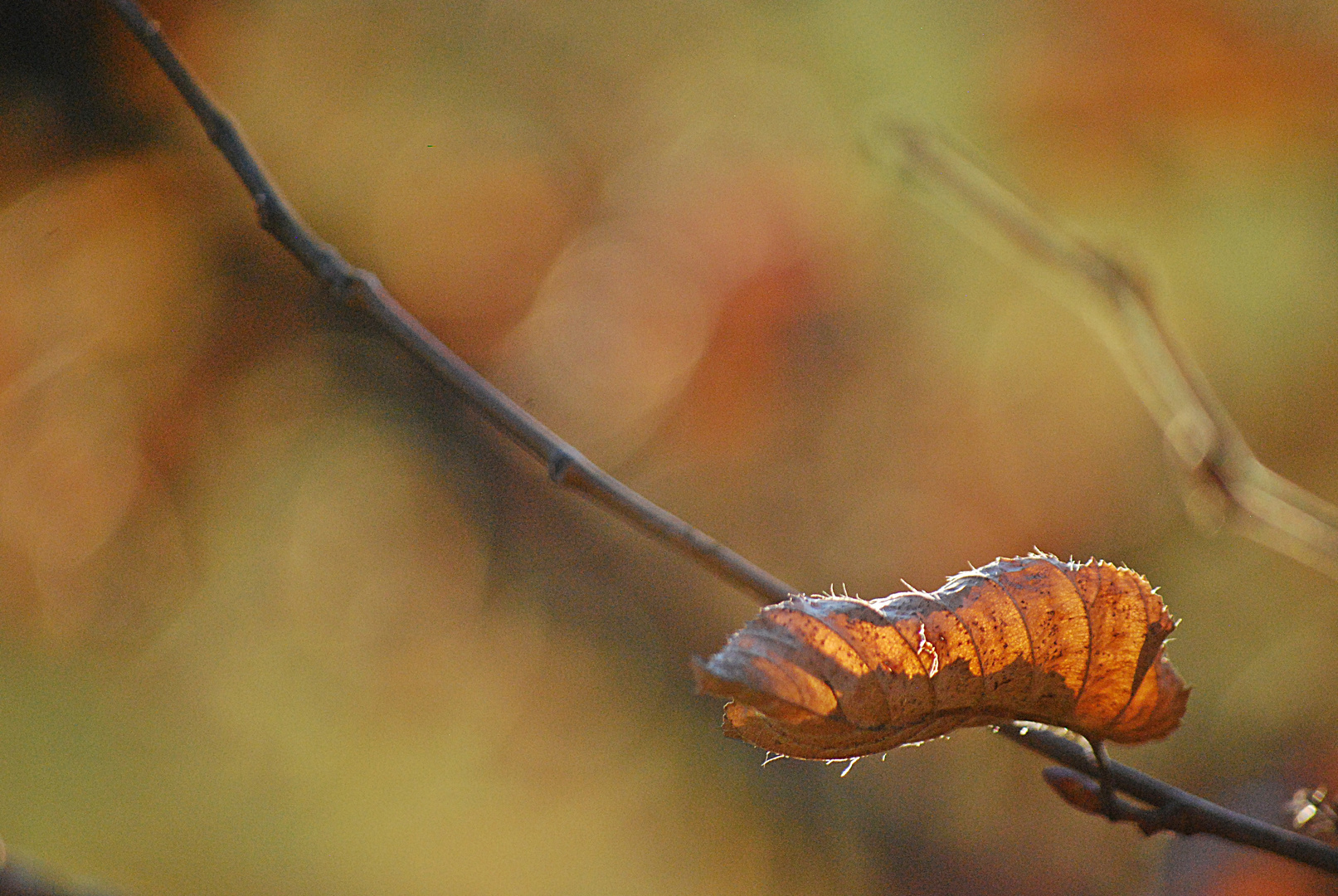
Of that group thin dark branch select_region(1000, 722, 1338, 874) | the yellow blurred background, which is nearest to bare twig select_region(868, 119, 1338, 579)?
thin dark branch select_region(1000, 722, 1338, 874)

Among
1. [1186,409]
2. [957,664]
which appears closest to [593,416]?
[1186,409]

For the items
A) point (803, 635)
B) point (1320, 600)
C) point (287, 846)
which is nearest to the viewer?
point (803, 635)

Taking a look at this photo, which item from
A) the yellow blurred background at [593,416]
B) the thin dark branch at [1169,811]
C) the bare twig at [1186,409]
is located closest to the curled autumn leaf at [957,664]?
the thin dark branch at [1169,811]

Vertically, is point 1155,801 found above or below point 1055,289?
below

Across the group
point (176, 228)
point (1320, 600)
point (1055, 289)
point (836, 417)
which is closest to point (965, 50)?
point (1055, 289)

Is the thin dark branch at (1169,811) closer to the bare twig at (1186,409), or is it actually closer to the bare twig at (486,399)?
the bare twig at (486,399)

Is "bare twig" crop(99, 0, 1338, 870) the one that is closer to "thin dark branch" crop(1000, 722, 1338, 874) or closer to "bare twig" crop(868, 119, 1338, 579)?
"thin dark branch" crop(1000, 722, 1338, 874)

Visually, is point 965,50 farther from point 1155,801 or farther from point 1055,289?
point 1155,801

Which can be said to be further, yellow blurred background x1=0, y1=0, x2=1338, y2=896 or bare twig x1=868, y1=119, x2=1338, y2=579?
yellow blurred background x1=0, y1=0, x2=1338, y2=896
